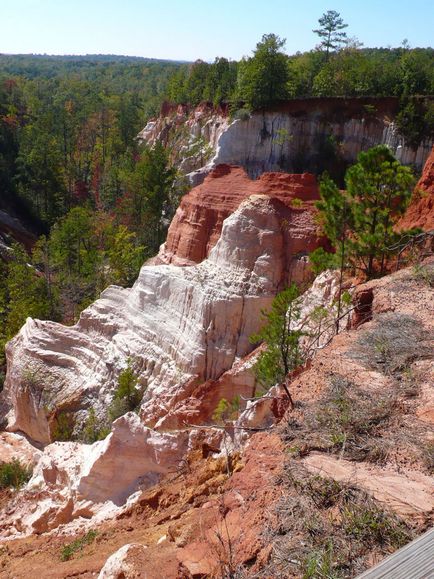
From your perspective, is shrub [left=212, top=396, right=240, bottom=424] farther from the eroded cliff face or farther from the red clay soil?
the eroded cliff face

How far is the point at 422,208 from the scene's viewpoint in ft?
46.7

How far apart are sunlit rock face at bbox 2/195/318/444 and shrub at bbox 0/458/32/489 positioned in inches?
74.1

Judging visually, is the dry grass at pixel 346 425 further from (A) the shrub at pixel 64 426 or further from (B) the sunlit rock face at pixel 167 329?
(A) the shrub at pixel 64 426

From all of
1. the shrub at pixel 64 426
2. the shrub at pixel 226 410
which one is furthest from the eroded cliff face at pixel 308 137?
the shrub at pixel 64 426

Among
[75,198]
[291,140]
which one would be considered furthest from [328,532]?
[75,198]

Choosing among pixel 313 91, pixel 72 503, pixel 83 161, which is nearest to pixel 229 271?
pixel 72 503

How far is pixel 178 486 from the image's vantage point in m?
8.17

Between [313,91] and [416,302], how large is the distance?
104ft

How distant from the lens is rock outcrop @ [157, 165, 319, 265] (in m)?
16.3

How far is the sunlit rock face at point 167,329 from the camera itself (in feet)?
50.3

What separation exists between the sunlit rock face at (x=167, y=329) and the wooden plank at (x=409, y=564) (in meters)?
13.3

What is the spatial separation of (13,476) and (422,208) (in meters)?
14.3

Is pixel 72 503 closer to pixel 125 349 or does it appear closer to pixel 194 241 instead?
pixel 125 349

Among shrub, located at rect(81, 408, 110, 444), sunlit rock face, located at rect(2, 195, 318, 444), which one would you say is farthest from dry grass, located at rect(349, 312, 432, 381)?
shrub, located at rect(81, 408, 110, 444)
